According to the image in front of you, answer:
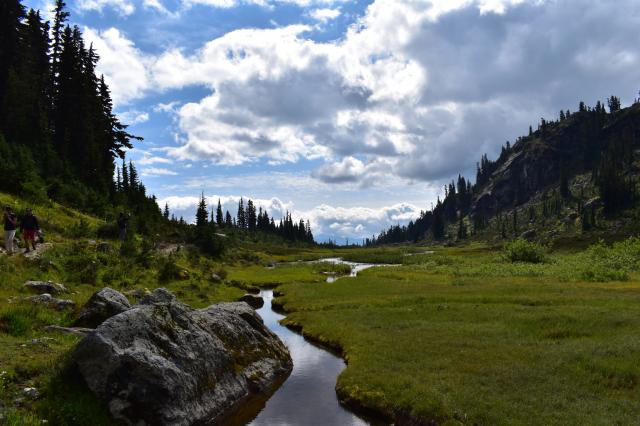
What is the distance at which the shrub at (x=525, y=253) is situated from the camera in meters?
92.9

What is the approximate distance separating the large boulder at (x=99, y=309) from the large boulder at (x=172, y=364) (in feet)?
6.11

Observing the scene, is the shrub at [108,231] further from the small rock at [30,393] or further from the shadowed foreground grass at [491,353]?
the small rock at [30,393]

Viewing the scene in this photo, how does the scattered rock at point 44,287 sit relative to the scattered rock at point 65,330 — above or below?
above

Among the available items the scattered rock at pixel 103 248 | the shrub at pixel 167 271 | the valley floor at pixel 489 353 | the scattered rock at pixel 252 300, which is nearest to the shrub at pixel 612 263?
the valley floor at pixel 489 353

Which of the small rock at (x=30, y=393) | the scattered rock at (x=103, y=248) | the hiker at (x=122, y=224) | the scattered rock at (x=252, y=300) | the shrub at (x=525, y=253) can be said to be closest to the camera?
Answer: the small rock at (x=30, y=393)

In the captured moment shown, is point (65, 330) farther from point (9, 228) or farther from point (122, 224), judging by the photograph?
point (122, 224)

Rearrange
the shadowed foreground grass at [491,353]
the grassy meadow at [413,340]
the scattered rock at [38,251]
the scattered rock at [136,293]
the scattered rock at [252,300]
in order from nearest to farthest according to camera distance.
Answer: the grassy meadow at [413,340], the shadowed foreground grass at [491,353], the scattered rock at [38,251], the scattered rock at [136,293], the scattered rock at [252,300]

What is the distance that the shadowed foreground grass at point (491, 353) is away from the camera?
18.1 meters

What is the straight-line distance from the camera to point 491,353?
2475 cm

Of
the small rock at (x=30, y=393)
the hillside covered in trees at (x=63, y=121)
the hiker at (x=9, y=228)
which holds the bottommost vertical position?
the small rock at (x=30, y=393)

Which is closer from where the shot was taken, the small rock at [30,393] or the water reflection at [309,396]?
the small rock at [30,393]

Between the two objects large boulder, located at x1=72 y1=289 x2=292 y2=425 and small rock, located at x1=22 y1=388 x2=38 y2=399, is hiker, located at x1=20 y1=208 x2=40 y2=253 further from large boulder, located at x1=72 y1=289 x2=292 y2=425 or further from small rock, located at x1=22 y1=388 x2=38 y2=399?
small rock, located at x1=22 y1=388 x2=38 y2=399

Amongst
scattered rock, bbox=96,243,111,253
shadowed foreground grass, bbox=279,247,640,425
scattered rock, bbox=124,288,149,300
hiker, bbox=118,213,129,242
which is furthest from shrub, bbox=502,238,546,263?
scattered rock, bbox=124,288,149,300

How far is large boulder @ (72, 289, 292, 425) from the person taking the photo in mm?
15211
